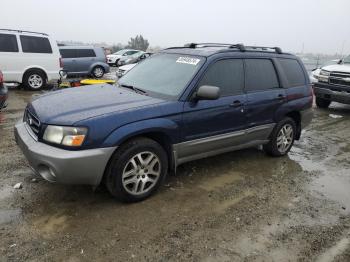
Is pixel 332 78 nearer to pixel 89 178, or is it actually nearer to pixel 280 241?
pixel 280 241

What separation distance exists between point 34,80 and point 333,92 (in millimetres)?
9529

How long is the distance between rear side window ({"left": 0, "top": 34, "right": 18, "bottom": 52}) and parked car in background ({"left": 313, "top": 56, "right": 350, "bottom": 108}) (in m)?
9.51

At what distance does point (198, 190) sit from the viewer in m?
4.30

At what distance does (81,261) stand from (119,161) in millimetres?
1055

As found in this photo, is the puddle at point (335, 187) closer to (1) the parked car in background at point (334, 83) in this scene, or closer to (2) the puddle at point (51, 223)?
(2) the puddle at point (51, 223)

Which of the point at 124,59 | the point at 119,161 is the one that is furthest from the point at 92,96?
the point at 124,59

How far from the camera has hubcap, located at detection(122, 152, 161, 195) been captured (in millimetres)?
3695

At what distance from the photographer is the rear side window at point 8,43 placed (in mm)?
10773

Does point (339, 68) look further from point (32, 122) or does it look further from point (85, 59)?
point (85, 59)

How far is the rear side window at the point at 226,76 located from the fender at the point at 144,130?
72 centimetres

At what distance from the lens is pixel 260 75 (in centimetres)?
503

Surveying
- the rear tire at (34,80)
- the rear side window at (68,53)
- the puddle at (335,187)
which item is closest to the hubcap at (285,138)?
the puddle at (335,187)

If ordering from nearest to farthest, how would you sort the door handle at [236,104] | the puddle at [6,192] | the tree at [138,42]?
1. the puddle at [6,192]
2. the door handle at [236,104]
3. the tree at [138,42]

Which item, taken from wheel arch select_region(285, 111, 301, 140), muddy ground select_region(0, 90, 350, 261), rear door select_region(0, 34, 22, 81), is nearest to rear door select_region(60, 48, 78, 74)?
rear door select_region(0, 34, 22, 81)
